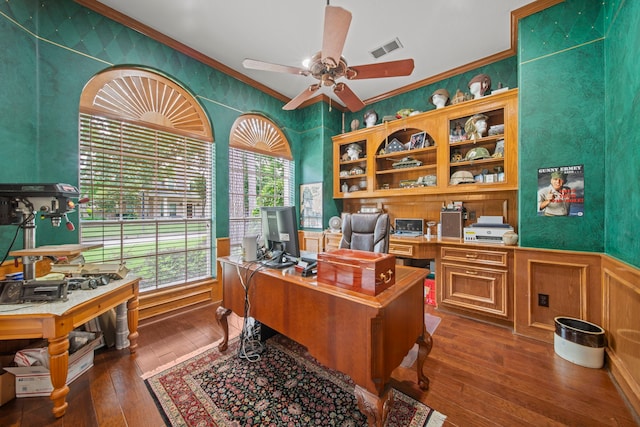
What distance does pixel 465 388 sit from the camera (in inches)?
64.2

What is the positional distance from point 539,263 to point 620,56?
1.75 m

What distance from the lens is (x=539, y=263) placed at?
7.51ft

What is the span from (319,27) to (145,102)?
2105 mm

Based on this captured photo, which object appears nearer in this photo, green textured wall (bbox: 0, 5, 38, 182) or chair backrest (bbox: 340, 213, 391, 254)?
green textured wall (bbox: 0, 5, 38, 182)

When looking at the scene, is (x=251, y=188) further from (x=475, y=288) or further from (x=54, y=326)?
(x=475, y=288)

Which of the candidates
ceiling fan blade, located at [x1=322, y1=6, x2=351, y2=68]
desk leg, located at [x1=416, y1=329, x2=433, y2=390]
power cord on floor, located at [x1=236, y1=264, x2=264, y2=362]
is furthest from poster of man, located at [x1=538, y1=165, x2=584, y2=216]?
power cord on floor, located at [x1=236, y1=264, x2=264, y2=362]

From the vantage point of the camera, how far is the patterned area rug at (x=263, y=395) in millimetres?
1379

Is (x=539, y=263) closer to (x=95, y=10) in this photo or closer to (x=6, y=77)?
(x=6, y=77)

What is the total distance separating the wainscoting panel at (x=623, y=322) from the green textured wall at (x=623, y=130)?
0.12 m

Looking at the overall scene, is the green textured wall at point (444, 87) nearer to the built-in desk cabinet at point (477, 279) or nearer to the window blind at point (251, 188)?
the window blind at point (251, 188)

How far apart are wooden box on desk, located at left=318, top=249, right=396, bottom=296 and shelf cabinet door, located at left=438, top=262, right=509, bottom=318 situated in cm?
188

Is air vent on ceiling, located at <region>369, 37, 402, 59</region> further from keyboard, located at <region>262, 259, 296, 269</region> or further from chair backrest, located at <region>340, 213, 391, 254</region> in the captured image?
keyboard, located at <region>262, 259, 296, 269</region>

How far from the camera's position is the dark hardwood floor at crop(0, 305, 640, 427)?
1394 mm

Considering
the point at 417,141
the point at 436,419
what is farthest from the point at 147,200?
the point at 417,141
